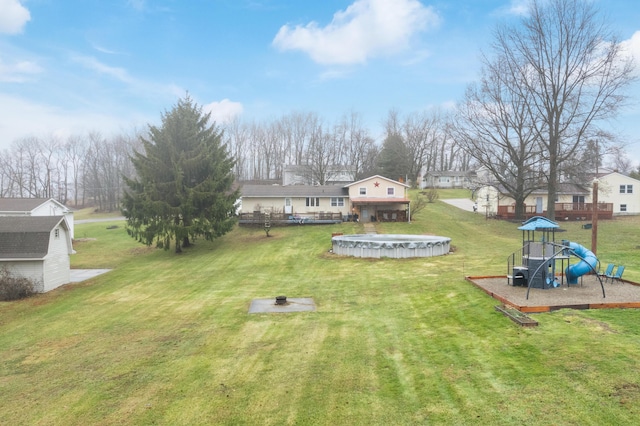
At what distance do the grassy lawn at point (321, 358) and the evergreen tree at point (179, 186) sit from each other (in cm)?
1163

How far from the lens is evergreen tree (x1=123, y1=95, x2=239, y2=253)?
99.7ft

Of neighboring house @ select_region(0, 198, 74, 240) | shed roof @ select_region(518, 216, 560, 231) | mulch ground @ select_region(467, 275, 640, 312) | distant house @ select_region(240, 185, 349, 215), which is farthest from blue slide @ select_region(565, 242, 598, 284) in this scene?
neighboring house @ select_region(0, 198, 74, 240)

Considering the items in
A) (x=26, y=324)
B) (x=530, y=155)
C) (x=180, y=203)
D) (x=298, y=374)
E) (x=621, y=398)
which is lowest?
(x=26, y=324)

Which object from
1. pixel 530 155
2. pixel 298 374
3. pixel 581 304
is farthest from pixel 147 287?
pixel 530 155

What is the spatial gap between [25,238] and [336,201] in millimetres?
27255

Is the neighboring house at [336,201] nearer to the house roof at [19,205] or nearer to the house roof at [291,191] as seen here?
the house roof at [291,191]

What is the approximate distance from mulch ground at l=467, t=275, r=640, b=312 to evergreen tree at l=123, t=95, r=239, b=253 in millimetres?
21454

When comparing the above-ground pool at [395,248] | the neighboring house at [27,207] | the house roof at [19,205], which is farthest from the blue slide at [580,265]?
the house roof at [19,205]

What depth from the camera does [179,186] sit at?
30.6 m

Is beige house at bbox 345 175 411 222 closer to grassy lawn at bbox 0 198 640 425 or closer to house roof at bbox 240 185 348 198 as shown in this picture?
house roof at bbox 240 185 348 198

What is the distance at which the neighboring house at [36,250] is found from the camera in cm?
2011

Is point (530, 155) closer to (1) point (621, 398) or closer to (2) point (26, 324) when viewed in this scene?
(1) point (621, 398)

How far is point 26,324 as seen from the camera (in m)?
15.0

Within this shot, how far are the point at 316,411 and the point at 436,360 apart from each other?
3.00 meters
